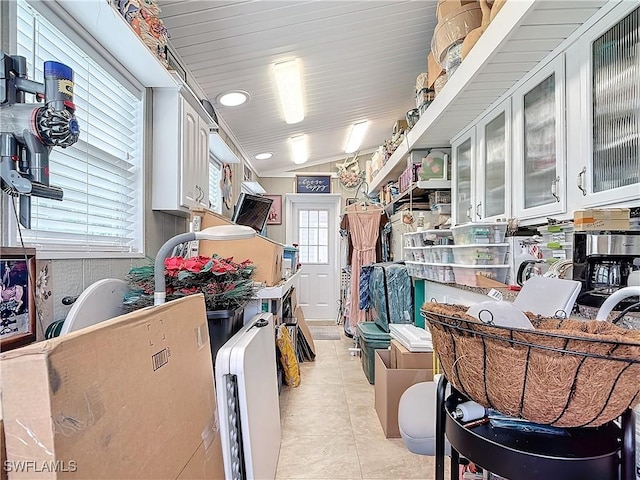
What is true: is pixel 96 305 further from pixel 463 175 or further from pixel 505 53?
pixel 463 175

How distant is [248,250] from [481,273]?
140cm

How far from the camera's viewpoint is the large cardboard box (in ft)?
7.80

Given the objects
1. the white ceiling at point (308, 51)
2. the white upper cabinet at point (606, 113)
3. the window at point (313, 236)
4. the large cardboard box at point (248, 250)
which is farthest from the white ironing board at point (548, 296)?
the window at point (313, 236)

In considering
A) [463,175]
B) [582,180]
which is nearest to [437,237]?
[463,175]

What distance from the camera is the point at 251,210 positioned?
3500 millimetres

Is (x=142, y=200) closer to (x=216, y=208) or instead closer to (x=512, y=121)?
(x=216, y=208)

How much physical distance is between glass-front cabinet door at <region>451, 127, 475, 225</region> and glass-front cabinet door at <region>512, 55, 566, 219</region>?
0.66m

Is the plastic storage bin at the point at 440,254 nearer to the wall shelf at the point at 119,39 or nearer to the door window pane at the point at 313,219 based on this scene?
the wall shelf at the point at 119,39

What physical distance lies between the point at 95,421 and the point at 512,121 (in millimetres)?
2277

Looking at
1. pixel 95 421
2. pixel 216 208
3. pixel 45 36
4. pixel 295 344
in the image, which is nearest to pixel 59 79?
pixel 45 36

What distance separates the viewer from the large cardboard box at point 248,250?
2.38 m

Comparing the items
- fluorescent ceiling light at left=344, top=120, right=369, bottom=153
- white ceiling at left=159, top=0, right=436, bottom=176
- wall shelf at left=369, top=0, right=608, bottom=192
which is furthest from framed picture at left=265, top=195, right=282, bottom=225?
wall shelf at left=369, top=0, right=608, bottom=192

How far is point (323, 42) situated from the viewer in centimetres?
276

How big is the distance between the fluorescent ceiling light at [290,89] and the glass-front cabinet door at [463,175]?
141 cm
